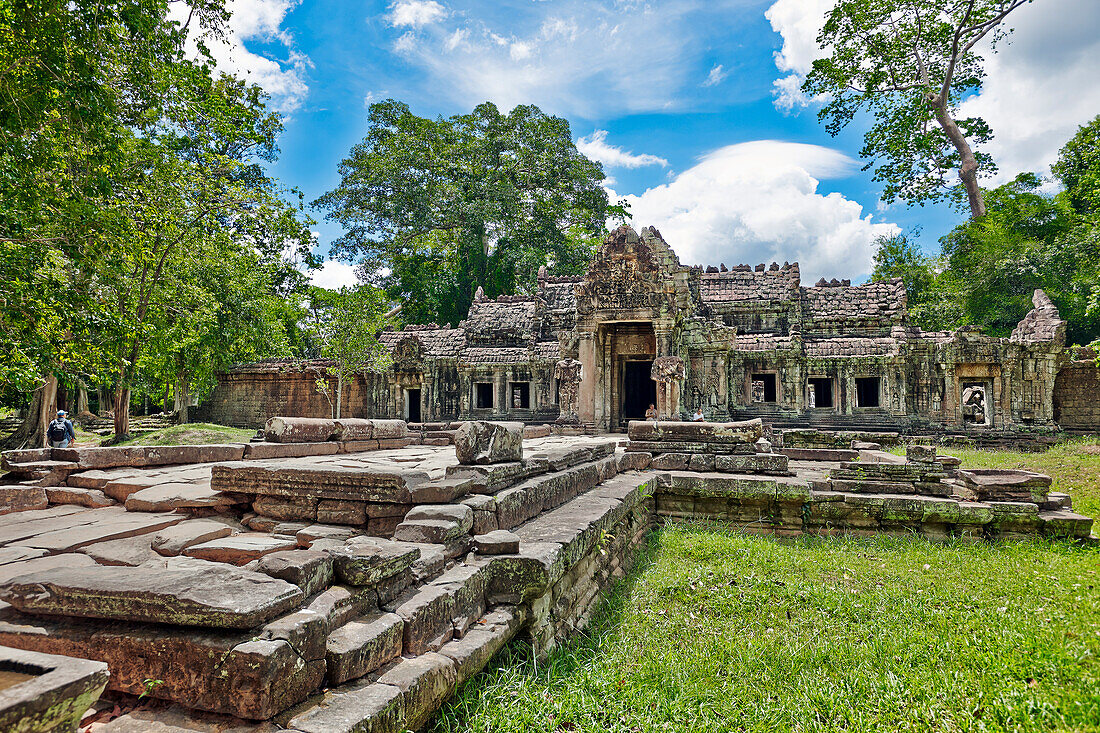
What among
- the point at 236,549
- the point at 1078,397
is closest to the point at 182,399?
the point at 236,549

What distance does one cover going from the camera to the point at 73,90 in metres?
7.19

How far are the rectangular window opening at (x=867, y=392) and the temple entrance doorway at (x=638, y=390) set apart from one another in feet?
22.4

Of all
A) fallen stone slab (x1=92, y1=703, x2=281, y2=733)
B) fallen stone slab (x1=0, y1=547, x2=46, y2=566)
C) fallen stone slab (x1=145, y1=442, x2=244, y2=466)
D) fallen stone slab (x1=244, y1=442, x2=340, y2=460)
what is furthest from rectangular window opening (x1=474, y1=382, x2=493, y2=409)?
fallen stone slab (x1=92, y1=703, x2=281, y2=733)

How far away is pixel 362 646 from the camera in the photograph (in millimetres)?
2330

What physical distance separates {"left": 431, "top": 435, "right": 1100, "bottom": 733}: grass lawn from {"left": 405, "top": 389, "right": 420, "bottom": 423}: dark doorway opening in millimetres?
17154

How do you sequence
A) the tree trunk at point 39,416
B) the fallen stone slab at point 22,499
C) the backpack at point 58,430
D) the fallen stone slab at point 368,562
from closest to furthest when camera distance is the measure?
1. the fallen stone slab at point 368,562
2. the fallen stone slab at point 22,499
3. the backpack at point 58,430
4. the tree trunk at point 39,416

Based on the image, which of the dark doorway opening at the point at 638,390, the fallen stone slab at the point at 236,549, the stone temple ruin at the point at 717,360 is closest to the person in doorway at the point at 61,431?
the fallen stone slab at the point at 236,549

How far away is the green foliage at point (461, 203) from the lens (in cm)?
3119

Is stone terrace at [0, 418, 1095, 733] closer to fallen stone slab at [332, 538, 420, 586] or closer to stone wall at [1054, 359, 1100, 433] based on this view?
fallen stone slab at [332, 538, 420, 586]

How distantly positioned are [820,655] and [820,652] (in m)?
0.03

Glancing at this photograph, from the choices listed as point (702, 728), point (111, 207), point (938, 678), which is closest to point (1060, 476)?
point (938, 678)

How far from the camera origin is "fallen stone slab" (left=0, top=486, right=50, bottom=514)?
15.0 ft

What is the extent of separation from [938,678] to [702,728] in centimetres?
161

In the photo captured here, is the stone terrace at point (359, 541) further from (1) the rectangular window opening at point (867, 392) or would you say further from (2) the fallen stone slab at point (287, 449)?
(1) the rectangular window opening at point (867, 392)
